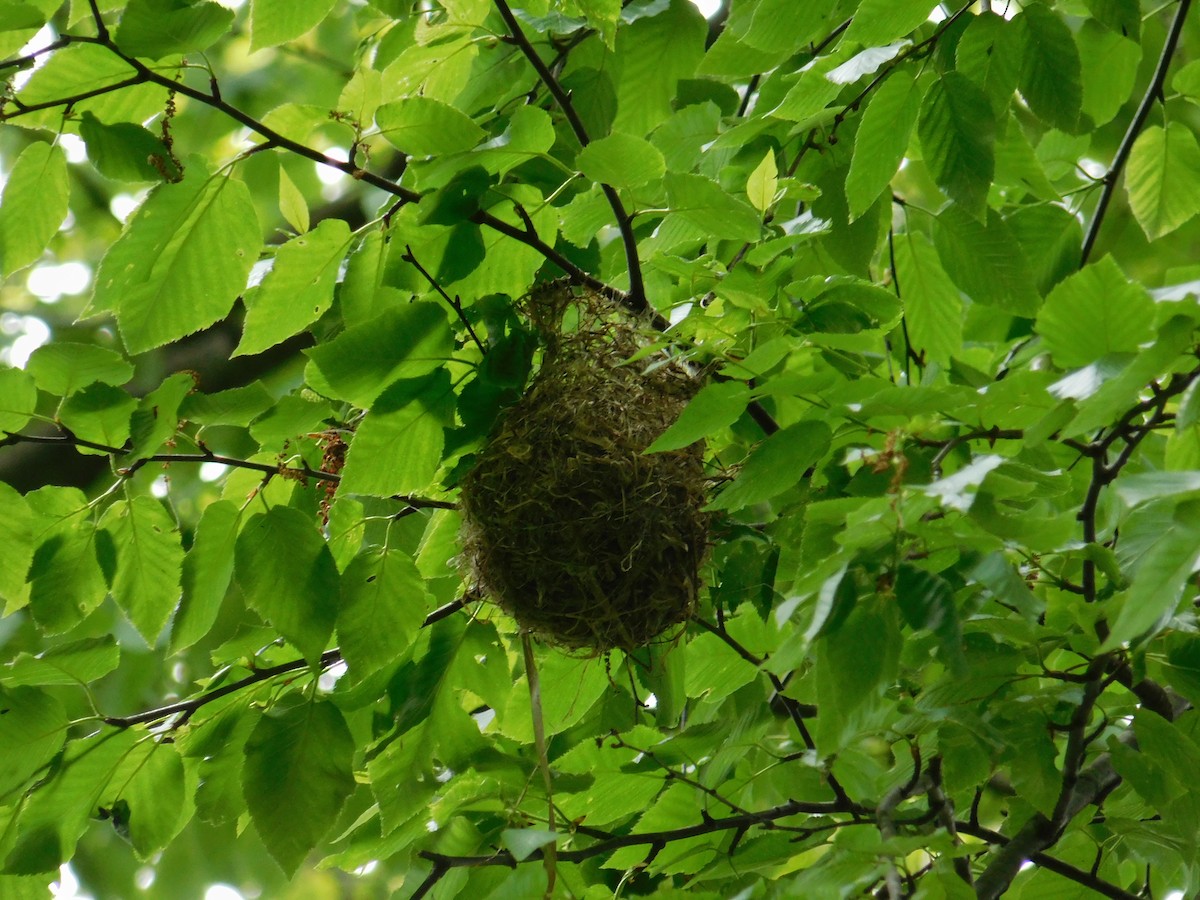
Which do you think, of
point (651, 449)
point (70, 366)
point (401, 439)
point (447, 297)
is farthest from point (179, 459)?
point (651, 449)

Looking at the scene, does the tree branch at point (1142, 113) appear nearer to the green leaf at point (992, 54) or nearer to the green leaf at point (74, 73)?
the green leaf at point (992, 54)

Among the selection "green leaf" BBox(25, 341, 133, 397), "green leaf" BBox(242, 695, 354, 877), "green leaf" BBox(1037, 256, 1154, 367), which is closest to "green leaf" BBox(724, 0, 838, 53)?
"green leaf" BBox(1037, 256, 1154, 367)

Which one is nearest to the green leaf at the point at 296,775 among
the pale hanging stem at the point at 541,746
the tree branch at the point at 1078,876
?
the pale hanging stem at the point at 541,746

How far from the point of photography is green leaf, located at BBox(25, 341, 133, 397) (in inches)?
64.4

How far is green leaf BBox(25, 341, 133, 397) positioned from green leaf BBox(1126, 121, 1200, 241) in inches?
67.7

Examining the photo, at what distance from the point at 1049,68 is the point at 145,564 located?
4.89 ft

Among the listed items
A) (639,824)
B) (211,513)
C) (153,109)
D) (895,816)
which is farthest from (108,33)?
(895,816)

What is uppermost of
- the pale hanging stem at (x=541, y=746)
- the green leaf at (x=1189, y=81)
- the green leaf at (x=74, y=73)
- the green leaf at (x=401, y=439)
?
the green leaf at (x=74, y=73)

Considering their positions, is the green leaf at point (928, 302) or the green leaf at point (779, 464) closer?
the green leaf at point (779, 464)

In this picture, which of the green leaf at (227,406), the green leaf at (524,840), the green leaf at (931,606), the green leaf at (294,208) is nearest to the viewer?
the green leaf at (931,606)

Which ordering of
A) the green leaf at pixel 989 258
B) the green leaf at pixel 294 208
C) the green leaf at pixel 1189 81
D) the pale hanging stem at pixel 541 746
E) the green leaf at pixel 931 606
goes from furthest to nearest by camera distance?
1. the green leaf at pixel 1189 81
2. the green leaf at pixel 989 258
3. the green leaf at pixel 294 208
4. the pale hanging stem at pixel 541 746
5. the green leaf at pixel 931 606

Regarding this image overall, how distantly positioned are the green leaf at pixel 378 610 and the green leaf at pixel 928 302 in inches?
43.2

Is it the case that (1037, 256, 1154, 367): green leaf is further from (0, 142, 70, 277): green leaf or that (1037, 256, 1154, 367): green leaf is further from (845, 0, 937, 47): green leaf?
(0, 142, 70, 277): green leaf

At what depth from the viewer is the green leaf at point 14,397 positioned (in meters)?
1.58
